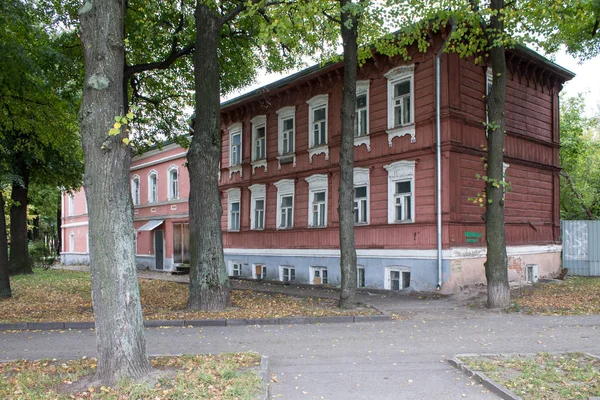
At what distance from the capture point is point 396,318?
11.3m

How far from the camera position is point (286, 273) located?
68.2ft

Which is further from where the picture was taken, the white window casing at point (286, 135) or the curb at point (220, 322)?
the white window casing at point (286, 135)

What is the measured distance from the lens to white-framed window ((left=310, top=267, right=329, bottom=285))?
61.7ft

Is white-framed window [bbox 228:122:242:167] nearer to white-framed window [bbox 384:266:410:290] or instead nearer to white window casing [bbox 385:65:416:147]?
white window casing [bbox 385:65:416:147]

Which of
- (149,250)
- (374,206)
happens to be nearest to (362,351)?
(374,206)

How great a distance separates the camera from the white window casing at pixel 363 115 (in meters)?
17.4

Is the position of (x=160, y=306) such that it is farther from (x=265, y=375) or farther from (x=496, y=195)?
(x=496, y=195)

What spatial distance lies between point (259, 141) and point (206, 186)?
10.6 metres

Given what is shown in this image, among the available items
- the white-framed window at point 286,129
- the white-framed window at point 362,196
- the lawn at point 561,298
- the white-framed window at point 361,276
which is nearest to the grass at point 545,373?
the lawn at point 561,298

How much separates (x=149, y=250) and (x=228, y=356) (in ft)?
82.3

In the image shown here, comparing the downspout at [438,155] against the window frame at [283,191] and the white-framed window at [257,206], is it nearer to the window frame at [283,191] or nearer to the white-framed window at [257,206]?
the window frame at [283,191]

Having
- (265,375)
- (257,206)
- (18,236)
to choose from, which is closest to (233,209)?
(257,206)

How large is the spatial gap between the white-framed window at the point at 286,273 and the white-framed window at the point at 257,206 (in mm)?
2347

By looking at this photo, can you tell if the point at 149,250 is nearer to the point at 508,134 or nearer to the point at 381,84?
the point at 381,84
